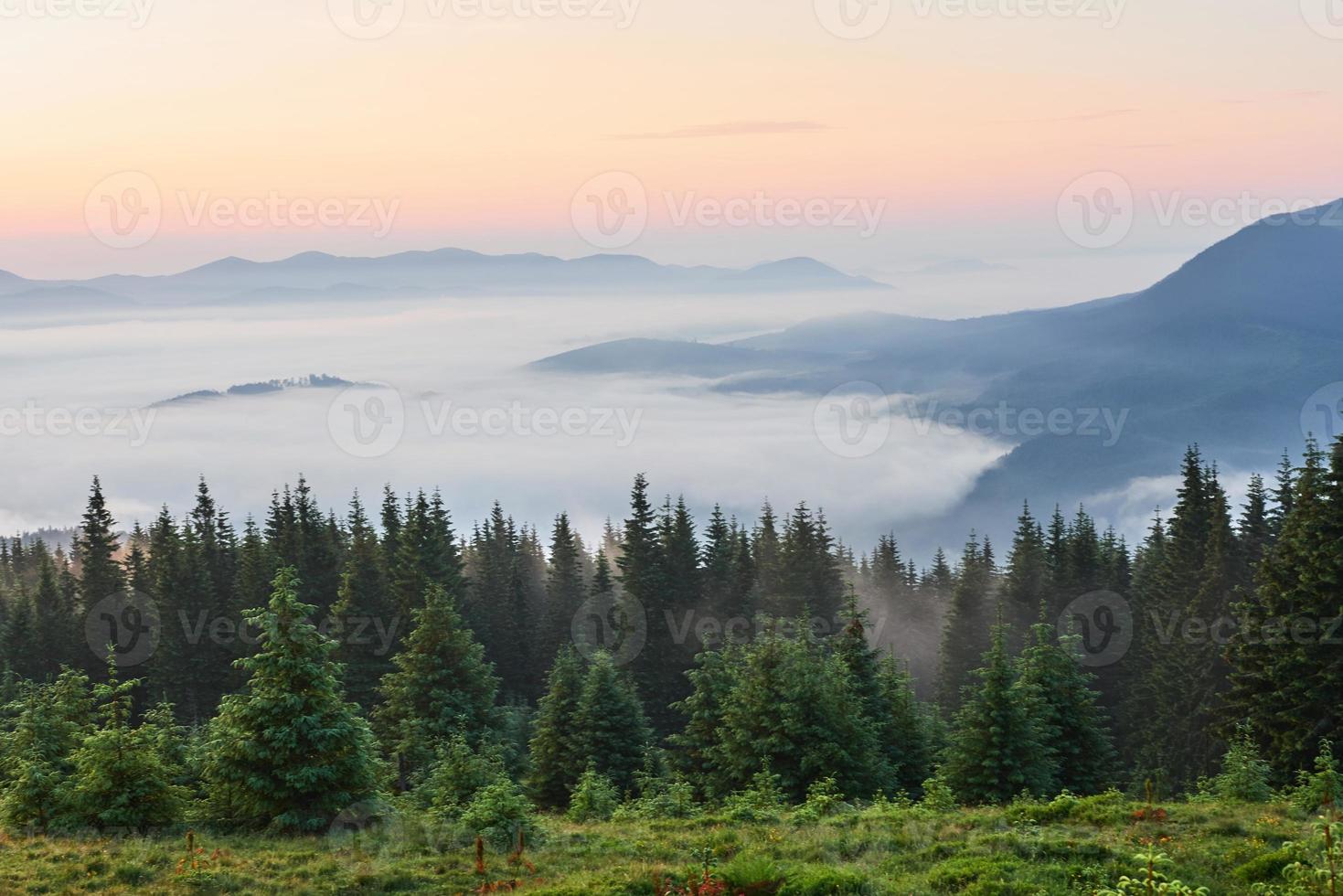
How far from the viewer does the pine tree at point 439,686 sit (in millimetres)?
43125

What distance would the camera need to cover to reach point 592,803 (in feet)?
91.7

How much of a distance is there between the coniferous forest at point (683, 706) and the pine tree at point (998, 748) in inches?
4.4

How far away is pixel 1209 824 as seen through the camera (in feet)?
63.6

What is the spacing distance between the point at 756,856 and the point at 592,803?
10.6 meters

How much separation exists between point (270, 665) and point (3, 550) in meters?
140

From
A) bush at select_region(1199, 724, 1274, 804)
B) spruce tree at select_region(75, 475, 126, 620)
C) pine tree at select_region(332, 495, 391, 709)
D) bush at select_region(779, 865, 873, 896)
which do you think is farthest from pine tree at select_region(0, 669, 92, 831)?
spruce tree at select_region(75, 475, 126, 620)

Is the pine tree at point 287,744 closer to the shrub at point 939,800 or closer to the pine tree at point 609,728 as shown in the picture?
the shrub at point 939,800

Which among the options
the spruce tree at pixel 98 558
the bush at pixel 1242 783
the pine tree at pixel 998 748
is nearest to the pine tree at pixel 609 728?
the pine tree at pixel 998 748

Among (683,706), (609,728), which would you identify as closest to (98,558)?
(609,728)

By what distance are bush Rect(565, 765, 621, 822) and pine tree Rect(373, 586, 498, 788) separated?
14914 mm

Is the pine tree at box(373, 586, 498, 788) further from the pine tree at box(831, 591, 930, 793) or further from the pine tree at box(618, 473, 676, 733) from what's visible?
the pine tree at box(831, 591, 930, 793)

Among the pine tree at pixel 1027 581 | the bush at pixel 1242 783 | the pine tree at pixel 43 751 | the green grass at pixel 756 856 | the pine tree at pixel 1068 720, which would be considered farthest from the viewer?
the pine tree at pixel 1027 581

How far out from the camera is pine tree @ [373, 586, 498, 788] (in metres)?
43.1

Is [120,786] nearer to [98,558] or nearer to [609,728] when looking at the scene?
[609,728]
